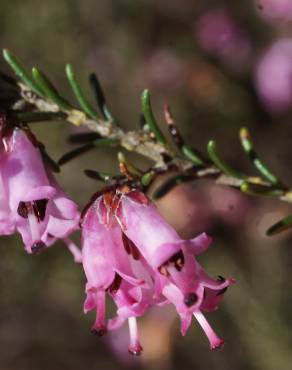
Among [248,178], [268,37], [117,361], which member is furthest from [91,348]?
[248,178]

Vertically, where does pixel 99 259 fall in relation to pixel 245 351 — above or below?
above

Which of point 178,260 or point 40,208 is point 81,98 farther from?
point 178,260

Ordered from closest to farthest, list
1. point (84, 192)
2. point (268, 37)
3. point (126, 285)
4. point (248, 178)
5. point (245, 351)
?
point (126, 285) < point (248, 178) < point (245, 351) < point (268, 37) < point (84, 192)

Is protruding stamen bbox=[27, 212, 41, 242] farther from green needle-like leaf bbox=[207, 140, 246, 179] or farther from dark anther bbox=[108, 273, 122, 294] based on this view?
green needle-like leaf bbox=[207, 140, 246, 179]

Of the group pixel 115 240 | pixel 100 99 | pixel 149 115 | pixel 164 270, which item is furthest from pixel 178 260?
pixel 100 99

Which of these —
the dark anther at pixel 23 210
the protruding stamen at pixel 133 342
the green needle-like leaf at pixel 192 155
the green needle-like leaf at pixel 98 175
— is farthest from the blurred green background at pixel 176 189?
the dark anther at pixel 23 210

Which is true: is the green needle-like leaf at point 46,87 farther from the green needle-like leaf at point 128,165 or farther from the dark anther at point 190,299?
the dark anther at point 190,299

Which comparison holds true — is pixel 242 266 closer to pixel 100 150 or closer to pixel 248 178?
pixel 100 150
